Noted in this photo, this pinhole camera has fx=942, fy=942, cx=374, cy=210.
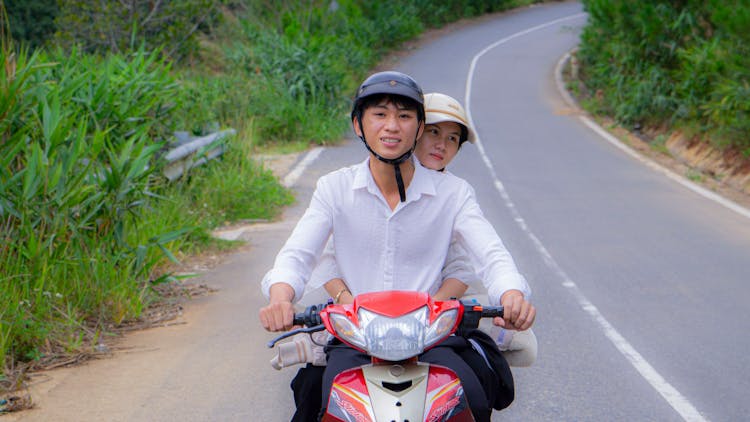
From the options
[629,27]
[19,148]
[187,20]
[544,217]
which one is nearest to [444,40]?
[629,27]

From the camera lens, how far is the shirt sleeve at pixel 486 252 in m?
3.33

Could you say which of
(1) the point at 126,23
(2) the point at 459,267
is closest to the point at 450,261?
(2) the point at 459,267

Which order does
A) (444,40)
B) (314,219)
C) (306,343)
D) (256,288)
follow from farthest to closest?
(444,40), (256,288), (314,219), (306,343)

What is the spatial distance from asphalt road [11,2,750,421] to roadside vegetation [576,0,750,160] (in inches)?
67.6

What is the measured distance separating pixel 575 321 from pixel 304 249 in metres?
4.80

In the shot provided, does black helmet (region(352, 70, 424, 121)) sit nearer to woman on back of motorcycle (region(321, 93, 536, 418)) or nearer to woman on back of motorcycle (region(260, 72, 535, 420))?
woman on back of motorcycle (region(260, 72, 535, 420))

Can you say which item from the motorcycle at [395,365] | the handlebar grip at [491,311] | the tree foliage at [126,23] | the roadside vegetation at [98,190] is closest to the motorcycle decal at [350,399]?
the motorcycle at [395,365]

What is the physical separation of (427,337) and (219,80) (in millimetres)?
16647

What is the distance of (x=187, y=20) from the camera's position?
2180cm

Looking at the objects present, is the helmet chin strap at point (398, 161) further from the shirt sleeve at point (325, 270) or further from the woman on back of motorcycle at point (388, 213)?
the shirt sleeve at point (325, 270)

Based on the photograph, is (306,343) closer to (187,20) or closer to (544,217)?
(544,217)

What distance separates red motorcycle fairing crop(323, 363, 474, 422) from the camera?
278 cm

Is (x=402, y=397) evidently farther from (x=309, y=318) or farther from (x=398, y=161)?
(x=398, y=161)

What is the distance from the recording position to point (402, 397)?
2768mm
